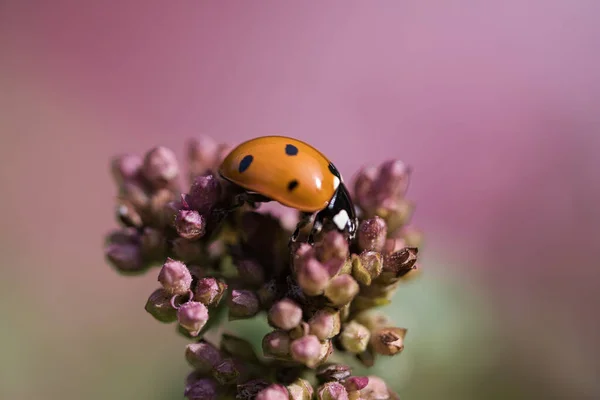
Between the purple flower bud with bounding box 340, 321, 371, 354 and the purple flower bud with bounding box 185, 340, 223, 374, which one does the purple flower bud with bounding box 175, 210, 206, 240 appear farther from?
the purple flower bud with bounding box 340, 321, 371, 354

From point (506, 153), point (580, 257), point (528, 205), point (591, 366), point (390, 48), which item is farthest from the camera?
point (390, 48)

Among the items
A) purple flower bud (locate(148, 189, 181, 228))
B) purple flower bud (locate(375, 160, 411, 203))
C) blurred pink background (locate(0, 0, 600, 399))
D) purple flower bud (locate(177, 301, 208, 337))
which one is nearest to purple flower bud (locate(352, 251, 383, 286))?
purple flower bud (locate(375, 160, 411, 203))

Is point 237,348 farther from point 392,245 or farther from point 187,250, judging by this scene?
point 392,245

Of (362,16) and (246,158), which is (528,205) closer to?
(362,16)

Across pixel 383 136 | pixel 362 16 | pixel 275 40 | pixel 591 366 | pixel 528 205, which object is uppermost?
pixel 362 16

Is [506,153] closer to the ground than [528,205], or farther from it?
farther from it

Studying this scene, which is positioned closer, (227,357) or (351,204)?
(227,357)

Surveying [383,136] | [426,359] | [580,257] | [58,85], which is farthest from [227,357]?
[58,85]
